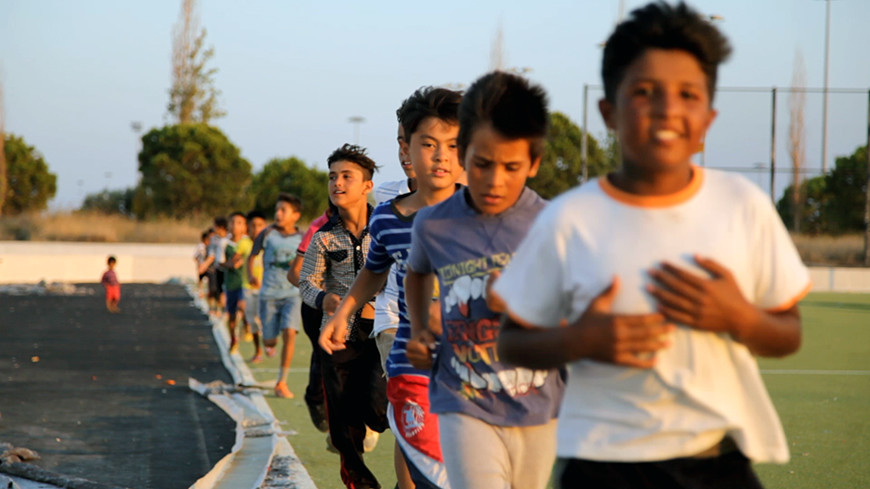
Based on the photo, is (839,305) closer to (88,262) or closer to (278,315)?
(278,315)

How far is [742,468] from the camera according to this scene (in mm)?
2424

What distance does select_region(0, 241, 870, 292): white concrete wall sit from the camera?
41719mm

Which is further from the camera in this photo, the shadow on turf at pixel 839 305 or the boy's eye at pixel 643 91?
the shadow on turf at pixel 839 305

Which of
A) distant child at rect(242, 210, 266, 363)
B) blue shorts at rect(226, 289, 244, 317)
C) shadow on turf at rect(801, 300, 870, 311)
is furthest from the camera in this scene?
shadow on turf at rect(801, 300, 870, 311)

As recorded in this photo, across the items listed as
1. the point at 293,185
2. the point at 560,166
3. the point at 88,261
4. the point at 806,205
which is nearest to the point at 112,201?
the point at 293,185

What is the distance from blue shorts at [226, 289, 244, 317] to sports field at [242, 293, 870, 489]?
1.08 metres

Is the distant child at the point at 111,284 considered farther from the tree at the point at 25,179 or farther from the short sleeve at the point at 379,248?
the tree at the point at 25,179

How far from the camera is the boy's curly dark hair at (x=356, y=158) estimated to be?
700cm

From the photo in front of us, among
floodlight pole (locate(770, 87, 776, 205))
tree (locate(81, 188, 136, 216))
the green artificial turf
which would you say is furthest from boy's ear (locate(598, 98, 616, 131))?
tree (locate(81, 188, 136, 216))

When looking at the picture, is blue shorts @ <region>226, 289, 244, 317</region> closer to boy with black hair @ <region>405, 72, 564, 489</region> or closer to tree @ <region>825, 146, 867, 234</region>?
boy with black hair @ <region>405, 72, 564, 489</region>

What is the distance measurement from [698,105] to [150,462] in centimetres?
589

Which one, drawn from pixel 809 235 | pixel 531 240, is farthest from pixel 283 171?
pixel 531 240

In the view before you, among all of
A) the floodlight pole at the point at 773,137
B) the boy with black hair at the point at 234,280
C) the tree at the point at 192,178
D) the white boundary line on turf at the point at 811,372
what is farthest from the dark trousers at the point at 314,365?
the tree at the point at 192,178

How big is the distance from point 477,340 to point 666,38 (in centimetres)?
141
